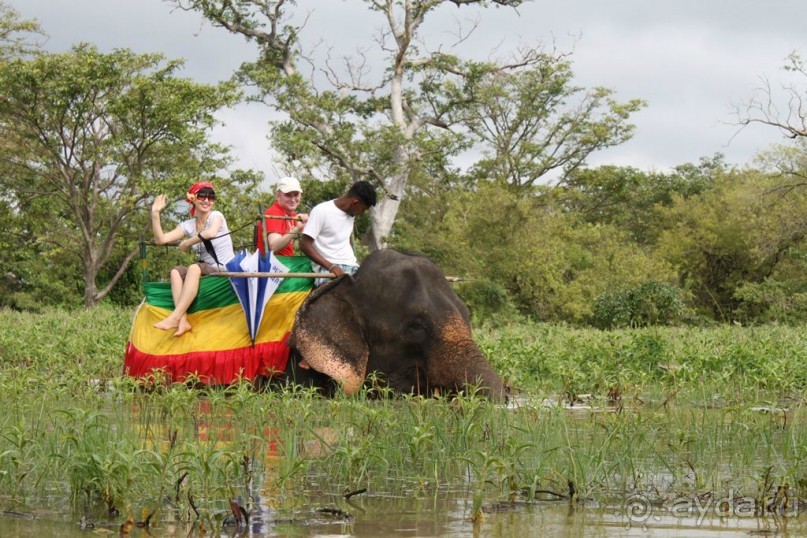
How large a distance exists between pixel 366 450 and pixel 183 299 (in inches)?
185

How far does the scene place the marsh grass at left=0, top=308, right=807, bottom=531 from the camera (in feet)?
17.1

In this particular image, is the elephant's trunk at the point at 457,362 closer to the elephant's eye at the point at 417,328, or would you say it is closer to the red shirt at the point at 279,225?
the elephant's eye at the point at 417,328

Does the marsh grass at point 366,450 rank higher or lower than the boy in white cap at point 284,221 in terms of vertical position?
lower

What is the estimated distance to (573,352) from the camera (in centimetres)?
1292

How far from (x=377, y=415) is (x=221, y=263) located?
3895 millimetres

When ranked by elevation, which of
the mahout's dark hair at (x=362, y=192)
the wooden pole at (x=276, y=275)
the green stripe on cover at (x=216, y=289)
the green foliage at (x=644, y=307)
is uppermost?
the mahout's dark hair at (x=362, y=192)

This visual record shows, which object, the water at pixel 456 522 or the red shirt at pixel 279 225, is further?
the red shirt at pixel 279 225

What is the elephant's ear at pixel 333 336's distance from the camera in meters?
9.29

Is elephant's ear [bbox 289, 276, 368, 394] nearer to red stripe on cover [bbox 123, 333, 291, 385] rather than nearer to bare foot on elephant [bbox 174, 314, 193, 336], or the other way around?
red stripe on cover [bbox 123, 333, 291, 385]

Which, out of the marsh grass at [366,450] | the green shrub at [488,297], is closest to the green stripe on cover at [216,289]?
the marsh grass at [366,450]

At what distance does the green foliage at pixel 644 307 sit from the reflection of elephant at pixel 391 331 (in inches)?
680

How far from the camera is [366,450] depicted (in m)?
5.93

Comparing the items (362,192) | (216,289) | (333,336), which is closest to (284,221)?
(216,289)

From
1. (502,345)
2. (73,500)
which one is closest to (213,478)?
(73,500)
